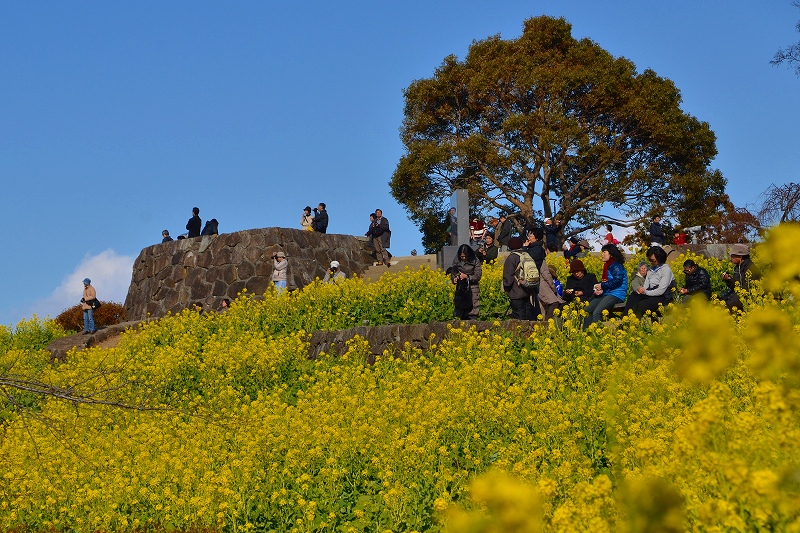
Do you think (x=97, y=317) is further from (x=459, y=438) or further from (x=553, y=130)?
(x=459, y=438)

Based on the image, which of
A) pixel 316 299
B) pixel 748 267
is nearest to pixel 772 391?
pixel 748 267

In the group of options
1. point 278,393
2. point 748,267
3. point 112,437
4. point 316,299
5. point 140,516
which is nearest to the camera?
point 140,516

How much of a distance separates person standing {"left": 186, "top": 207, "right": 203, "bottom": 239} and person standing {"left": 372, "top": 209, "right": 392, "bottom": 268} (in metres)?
5.36

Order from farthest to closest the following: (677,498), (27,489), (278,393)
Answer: (278,393)
(27,489)
(677,498)

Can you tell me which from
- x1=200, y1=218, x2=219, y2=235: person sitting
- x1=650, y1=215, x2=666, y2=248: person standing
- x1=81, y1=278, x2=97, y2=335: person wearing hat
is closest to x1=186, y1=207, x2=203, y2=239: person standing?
x1=200, y1=218, x2=219, y2=235: person sitting

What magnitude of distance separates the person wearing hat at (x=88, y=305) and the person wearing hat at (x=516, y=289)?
40.5 ft

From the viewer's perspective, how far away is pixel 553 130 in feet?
103

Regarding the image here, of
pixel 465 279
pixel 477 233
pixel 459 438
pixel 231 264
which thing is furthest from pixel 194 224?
pixel 459 438

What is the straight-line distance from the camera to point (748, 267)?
48.1ft

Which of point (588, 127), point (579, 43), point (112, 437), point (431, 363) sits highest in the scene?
point (579, 43)

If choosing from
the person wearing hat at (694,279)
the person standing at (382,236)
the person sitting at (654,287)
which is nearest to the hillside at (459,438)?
the person sitting at (654,287)

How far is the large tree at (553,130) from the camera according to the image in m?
32.1

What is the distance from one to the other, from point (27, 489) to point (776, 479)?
27.0ft

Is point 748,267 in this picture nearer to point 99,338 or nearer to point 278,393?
point 278,393
